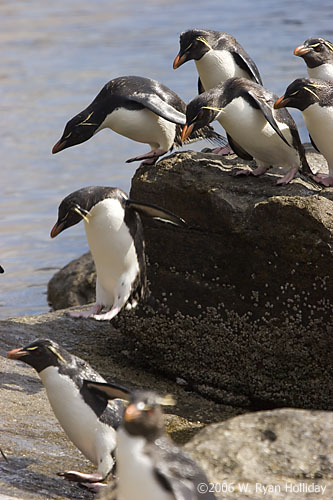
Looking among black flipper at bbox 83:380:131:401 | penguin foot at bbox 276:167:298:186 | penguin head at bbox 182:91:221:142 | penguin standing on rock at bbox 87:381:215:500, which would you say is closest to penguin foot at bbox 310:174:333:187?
penguin foot at bbox 276:167:298:186

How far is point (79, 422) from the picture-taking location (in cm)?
482

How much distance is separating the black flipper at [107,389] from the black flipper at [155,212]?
37.2 inches

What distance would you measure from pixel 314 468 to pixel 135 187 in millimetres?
2903

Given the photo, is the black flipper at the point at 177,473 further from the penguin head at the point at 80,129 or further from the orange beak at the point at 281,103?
the penguin head at the point at 80,129

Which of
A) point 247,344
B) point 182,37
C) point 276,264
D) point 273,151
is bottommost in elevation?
point 247,344

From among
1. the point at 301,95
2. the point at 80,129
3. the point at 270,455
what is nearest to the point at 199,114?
the point at 301,95

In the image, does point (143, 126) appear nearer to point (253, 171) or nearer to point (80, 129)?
point (80, 129)

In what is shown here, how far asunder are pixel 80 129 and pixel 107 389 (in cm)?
201

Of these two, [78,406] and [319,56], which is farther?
[319,56]

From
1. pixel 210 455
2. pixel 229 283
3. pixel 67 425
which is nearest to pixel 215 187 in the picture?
pixel 229 283

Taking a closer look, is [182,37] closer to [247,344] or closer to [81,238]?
[247,344]

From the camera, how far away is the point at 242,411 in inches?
235

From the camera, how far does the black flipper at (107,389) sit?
15.1 feet

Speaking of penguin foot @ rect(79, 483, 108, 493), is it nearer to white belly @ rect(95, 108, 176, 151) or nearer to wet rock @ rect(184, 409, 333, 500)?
wet rock @ rect(184, 409, 333, 500)
